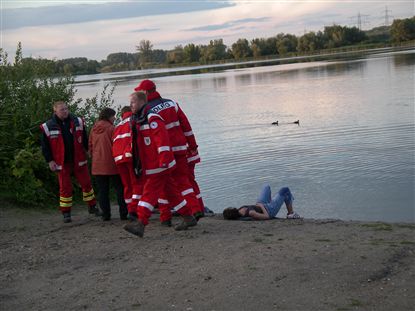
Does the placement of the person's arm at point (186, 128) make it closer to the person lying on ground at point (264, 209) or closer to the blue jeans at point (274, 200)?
the person lying on ground at point (264, 209)

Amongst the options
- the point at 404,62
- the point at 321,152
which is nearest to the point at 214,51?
the point at 404,62

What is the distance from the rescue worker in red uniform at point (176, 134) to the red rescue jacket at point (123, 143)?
0.47 metres

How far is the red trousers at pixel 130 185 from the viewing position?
8.44 m

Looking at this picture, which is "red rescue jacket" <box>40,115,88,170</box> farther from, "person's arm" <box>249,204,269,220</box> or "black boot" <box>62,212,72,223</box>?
"person's arm" <box>249,204,269,220</box>

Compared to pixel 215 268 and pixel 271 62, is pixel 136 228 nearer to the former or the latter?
pixel 215 268

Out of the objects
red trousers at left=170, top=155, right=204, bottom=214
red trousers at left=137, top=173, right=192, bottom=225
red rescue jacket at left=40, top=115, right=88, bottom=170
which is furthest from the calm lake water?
red rescue jacket at left=40, top=115, right=88, bottom=170

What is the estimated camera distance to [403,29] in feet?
366

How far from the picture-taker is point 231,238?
748 centimetres

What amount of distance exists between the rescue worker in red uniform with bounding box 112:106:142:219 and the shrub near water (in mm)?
2391

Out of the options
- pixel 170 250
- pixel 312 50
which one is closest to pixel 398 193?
pixel 170 250

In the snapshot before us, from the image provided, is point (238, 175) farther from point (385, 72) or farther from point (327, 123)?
point (385, 72)

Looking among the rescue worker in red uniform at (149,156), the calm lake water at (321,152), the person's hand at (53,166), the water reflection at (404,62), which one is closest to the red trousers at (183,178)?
the rescue worker in red uniform at (149,156)

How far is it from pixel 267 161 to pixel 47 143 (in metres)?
7.70

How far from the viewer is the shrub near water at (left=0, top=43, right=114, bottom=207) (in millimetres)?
10422
